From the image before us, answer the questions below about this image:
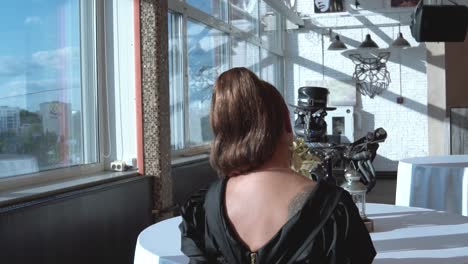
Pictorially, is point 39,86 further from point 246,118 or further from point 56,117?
point 246,118

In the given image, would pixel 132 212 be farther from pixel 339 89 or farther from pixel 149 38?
pixel 339 89

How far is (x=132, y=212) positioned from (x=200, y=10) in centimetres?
300

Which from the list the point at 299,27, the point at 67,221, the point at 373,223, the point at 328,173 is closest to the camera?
the point at 373,223

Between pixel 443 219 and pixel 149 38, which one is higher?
pixel 149 38

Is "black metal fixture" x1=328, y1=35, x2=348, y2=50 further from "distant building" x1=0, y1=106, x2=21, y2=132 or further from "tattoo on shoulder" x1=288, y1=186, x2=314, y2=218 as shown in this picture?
"tattoo on shoulder" x1=288, y1=186, x2=314, y2=218

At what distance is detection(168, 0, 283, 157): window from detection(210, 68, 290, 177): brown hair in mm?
2840

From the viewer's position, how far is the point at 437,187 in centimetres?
417

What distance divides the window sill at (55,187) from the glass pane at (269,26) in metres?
6.07

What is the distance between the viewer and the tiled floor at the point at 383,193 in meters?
8.30

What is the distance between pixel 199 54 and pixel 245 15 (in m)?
2.43

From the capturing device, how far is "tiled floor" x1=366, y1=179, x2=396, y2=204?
8.30m

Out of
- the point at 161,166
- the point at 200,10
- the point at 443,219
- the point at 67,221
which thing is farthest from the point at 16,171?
the point at 200,10

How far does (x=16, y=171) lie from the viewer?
10.4 ft

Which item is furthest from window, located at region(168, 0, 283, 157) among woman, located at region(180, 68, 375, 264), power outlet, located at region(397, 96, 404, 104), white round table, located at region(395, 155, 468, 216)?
power outlet, located at region(397, 96, 404, 104)
